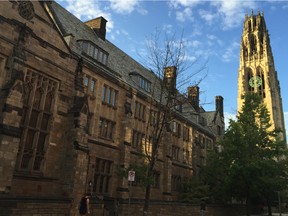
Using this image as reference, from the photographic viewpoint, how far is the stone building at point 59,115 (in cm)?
1522

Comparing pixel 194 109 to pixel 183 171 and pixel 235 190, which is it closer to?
pixel 183 171

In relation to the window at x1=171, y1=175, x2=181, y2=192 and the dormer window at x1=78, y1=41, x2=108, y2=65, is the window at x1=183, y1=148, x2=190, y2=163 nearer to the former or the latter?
the window at x1=171, y1=175, x2=181, y2=192

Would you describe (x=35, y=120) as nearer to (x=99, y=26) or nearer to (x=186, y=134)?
(x=99, y=26)

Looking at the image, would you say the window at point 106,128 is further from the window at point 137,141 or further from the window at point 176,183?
the window at point 176,183

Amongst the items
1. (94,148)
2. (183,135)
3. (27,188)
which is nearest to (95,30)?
(94,148)

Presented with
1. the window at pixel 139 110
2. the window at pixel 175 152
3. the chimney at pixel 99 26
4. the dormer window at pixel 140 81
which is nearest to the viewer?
the window at pixel 139 110

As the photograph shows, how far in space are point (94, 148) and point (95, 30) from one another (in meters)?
13.2

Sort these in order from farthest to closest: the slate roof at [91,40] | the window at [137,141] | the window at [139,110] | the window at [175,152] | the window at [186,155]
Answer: the window at [186,155] < the window at [175,152] < the window at [139,110] < the window at [137,141] < the slate roof at [91,40]

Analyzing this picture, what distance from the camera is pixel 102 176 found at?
22688mm

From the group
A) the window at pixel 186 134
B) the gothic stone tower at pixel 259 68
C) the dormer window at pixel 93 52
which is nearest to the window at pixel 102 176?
the dormer window at pixel 93 52

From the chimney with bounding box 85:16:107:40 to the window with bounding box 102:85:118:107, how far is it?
25.9 feet

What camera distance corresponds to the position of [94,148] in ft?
71.1

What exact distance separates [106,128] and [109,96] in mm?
2586

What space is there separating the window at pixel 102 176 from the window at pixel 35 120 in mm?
5237
